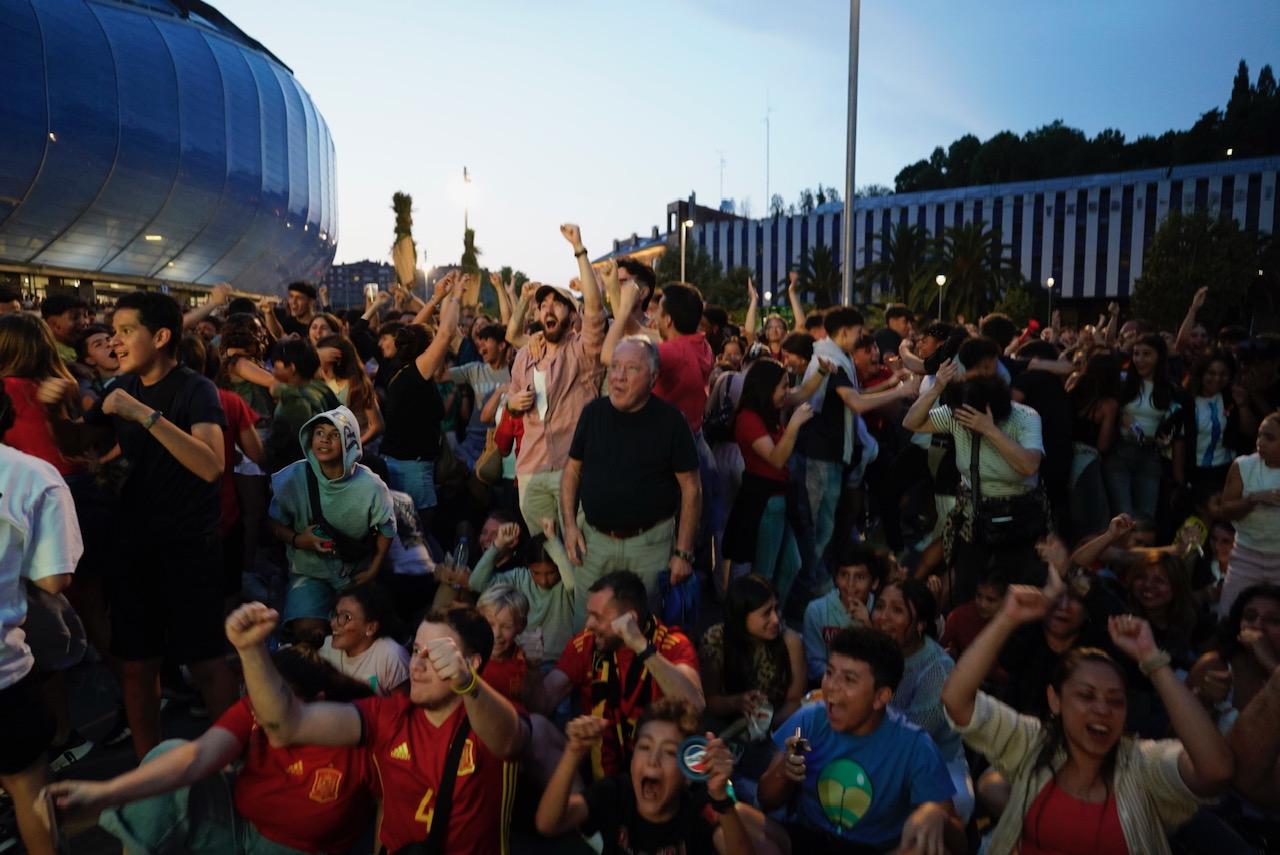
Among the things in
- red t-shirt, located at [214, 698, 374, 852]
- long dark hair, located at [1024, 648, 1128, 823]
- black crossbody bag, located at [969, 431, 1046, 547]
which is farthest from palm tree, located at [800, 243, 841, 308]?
red t-shirt, located at [214, 698, 374, 852]

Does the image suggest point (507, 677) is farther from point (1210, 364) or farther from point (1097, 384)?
point (1210, 364)

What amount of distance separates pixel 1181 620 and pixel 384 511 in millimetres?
4328

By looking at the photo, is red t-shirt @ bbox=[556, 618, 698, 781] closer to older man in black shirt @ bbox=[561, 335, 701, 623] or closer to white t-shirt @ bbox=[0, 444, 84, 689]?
older man in black shirt @ bbox=[561, 335, 701, 623]

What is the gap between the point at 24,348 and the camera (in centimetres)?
365

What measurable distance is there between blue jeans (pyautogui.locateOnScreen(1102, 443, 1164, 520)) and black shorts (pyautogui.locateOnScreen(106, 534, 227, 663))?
20.7 feet

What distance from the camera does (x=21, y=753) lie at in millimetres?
2674

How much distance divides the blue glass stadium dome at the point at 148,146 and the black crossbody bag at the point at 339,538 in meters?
40.9

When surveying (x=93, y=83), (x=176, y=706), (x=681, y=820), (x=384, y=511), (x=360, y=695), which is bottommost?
(x=176, y=706)

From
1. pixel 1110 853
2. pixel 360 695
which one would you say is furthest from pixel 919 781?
pixel 360 695

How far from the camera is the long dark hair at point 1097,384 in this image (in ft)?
21.1

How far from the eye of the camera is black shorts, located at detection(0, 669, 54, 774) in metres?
2.63

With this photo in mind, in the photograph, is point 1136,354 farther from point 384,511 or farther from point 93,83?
point 93,83

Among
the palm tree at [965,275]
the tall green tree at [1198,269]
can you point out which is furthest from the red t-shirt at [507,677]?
the palm tree at [965,275]

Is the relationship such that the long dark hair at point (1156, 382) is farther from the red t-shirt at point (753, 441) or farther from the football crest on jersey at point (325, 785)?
the football crest on jersey at point (325, 785)
